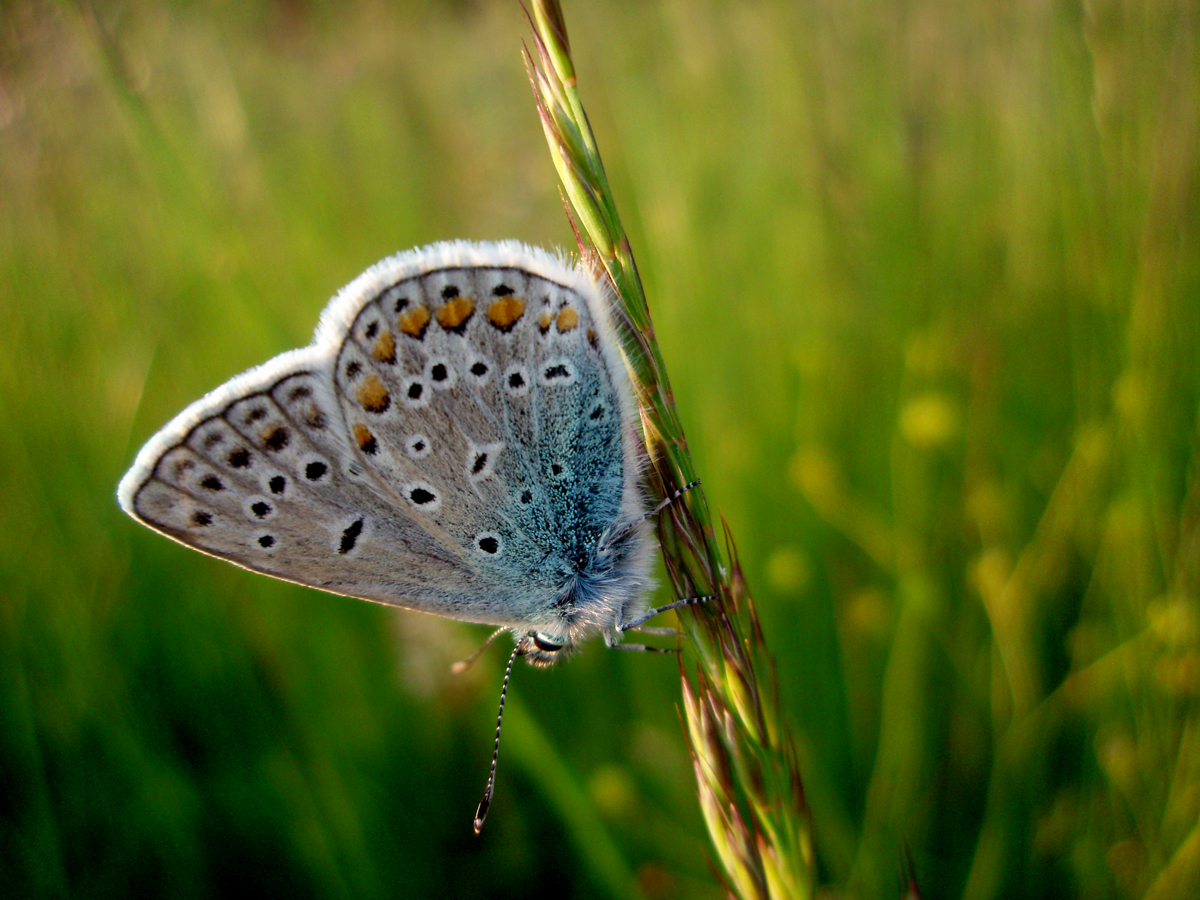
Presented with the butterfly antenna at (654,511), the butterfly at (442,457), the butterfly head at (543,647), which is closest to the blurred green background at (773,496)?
the butterfly head at (543,647)

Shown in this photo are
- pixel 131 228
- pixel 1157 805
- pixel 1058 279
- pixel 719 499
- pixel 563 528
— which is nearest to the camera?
pixel 1157 805

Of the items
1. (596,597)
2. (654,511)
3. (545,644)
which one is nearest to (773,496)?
(596,597)

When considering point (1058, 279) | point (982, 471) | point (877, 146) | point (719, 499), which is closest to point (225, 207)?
point (719, 499)

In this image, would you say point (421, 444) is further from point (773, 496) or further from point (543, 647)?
point (773, 496)

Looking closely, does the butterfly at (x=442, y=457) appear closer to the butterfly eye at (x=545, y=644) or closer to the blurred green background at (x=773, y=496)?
the butterfly eye at (x=545, y=644)

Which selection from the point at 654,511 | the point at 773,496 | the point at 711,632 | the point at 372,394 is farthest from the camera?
the point at 773,496

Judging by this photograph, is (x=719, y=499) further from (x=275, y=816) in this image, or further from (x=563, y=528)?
(x=275, y=816)
